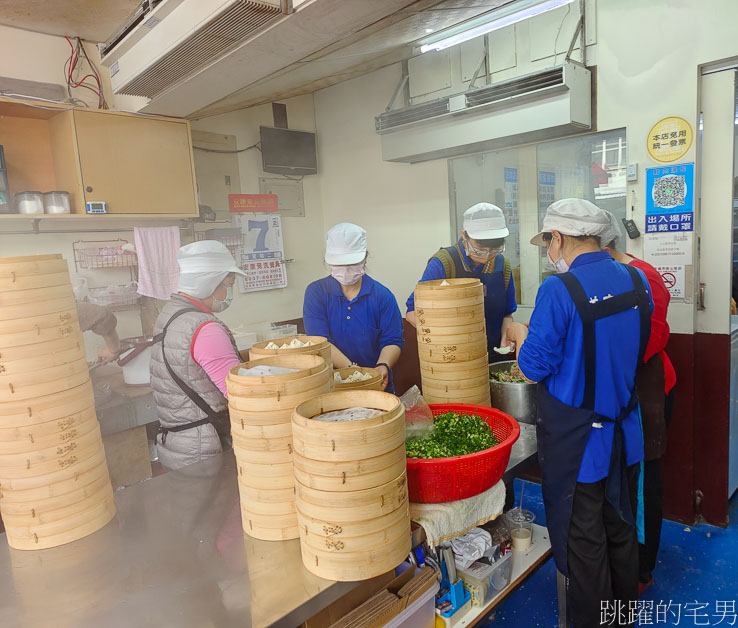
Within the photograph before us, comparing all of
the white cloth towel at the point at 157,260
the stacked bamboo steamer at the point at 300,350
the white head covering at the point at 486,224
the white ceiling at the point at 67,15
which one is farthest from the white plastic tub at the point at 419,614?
the white ceiling at the point at 67,15

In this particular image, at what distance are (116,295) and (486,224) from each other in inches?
97.2

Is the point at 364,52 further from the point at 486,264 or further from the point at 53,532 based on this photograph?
the point at 53,532

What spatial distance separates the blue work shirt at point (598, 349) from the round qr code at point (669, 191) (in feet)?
4.20

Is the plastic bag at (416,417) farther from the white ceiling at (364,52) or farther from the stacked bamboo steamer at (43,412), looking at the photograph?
the white ceiling at (364,52)

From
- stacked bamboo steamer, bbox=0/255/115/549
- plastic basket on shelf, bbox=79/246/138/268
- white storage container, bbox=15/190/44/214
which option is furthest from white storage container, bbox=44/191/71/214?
stacked bamboo steamer, bbox=0/255/115/549

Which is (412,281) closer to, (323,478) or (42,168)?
(42,168)

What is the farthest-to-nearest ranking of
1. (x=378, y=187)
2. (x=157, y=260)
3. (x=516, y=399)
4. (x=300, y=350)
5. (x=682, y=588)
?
1. (x=378, y=187)
2. (x=157, y=260)
3. (x=682, y=588)
4. (x=516, y=399)
5. (x=300, y=350)

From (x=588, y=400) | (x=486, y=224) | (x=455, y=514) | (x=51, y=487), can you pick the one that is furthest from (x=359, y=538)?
(x=486, y=224)

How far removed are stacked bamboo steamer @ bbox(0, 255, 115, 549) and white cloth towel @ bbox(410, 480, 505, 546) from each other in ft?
2.89

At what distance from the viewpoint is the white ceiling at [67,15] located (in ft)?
9.50

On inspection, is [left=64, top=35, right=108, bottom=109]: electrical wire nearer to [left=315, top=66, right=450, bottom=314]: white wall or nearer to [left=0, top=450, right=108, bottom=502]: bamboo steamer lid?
[left=315, top=66, right=450, bottom=314]: white wall

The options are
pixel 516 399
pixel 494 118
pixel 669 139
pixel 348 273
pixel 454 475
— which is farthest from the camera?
pixel 494 118

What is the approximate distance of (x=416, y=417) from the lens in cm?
165

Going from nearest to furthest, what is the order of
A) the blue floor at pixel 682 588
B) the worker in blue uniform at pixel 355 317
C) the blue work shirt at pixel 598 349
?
the blue work shirt at pixel 598 349, the blue floor at pixel 682 588, the worker in blue uniform at pixel 355 317
